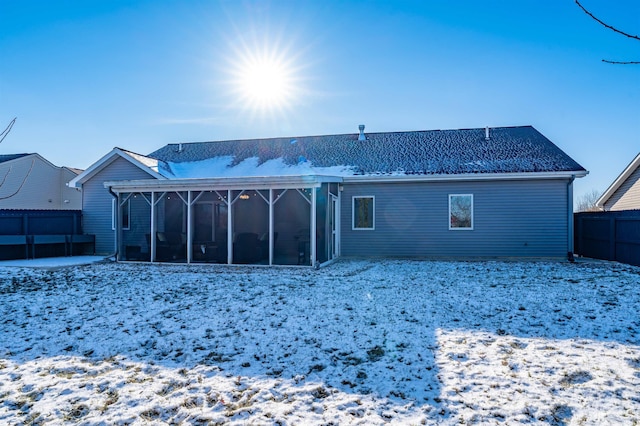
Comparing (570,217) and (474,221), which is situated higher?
(570,217)

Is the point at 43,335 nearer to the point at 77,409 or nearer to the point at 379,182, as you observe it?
the point at 77,409

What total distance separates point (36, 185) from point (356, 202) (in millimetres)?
18978

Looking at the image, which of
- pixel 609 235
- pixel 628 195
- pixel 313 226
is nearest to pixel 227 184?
pixel 313 226

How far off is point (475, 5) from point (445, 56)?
3.72 m

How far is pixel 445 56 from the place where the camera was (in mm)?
10422

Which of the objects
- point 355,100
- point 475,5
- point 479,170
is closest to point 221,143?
point 355,100

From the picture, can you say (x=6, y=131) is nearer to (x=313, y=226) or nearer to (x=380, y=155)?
(x=313, y=226)

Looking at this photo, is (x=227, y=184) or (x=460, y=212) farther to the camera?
(x=460, y=212)

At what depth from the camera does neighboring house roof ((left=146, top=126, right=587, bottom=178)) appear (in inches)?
468

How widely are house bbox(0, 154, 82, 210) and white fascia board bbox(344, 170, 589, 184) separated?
16.2 metres

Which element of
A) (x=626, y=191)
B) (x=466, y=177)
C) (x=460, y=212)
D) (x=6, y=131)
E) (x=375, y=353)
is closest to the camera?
(x=6, y=131)

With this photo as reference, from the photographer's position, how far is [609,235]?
10969 millimetres

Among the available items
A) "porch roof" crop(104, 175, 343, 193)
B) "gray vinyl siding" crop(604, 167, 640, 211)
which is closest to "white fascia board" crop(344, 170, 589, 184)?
"porch roof" crop(104, 175, 343, 193)

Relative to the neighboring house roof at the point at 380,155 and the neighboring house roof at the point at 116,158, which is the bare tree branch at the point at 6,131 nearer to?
the neighboring house roof at the point at 380,155
